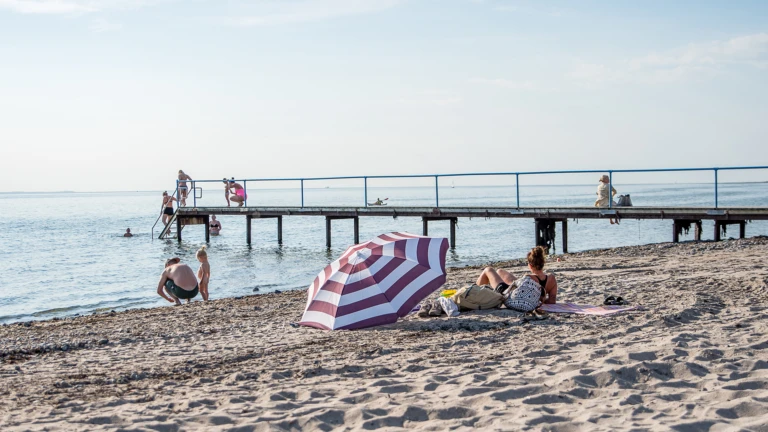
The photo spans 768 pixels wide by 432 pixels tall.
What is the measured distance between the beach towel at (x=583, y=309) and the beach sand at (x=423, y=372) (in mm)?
192

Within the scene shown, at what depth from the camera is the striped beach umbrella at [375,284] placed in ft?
22.9

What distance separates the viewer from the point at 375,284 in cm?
706

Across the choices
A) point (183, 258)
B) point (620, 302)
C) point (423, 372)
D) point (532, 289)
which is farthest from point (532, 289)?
point (183, 258)

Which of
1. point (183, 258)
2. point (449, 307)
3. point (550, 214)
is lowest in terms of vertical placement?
point (183, 258)

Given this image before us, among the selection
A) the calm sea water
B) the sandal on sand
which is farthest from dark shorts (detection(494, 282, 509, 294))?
the calm sea water

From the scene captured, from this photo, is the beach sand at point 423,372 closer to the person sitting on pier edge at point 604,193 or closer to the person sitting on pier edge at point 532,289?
the person sitting on pier edge at point 532,289

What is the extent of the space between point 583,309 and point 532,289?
0.56 m

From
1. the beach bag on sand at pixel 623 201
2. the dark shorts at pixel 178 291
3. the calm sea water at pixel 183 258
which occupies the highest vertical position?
the beach bag on sand at pixel 623 201

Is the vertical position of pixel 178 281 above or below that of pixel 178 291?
above

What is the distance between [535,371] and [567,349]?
0.79 metres

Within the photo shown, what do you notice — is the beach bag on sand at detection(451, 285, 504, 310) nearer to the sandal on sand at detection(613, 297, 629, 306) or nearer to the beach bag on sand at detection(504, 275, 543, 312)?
the beach bag on sand at detection(504, 275, 543, 312)

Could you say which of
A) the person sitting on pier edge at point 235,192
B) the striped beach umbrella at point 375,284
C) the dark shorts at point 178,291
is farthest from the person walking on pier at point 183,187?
the striped beach umbrella at point 375,284

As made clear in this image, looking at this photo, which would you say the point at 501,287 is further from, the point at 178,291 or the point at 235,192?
the point at 235,192

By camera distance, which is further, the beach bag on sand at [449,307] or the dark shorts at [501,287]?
the dark shorts at [501,287]
